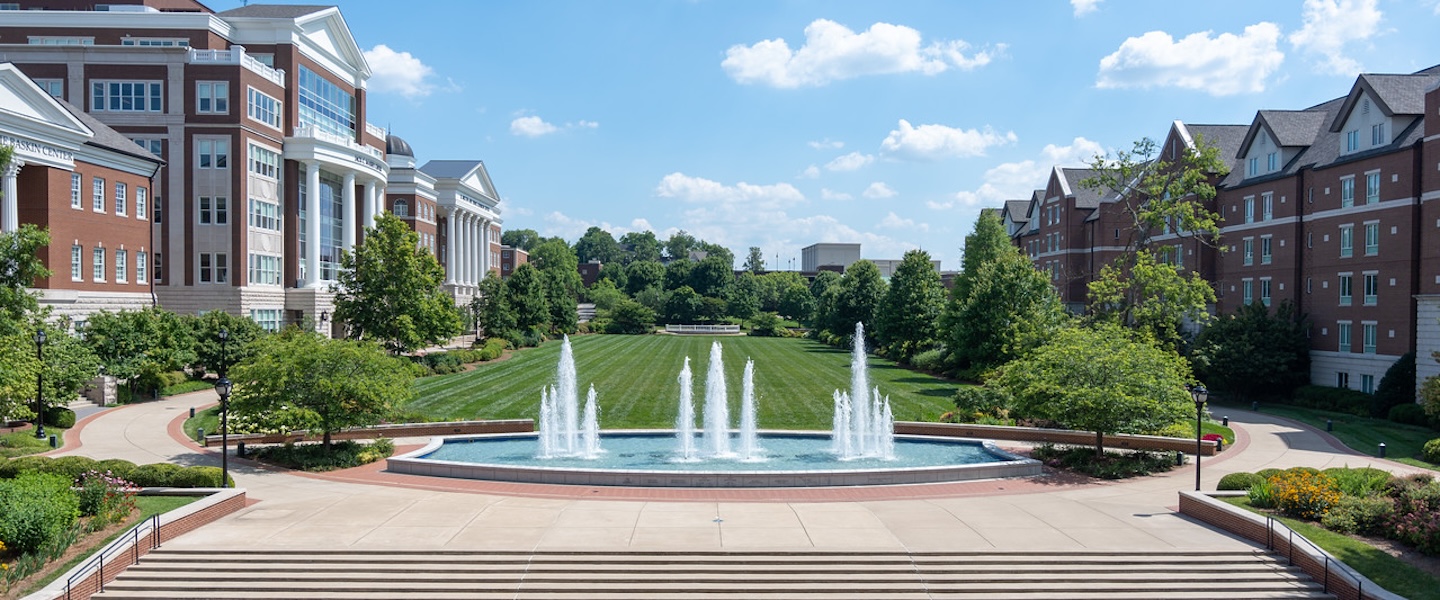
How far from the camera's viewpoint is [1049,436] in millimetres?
29594

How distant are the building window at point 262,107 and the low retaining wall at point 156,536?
35.7m

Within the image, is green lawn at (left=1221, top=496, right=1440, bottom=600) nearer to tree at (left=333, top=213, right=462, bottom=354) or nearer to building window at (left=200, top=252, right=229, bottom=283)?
tree at (left=333, top=213, right=462, bottom=354)

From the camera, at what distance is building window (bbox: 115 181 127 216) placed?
4097 centimetres

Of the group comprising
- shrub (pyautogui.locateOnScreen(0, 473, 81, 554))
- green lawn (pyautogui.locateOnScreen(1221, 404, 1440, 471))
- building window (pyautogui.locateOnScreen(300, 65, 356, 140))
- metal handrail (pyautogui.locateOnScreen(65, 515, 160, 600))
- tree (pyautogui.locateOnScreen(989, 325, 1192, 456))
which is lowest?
green lawn (pyautogui.locateOnScreen(1221, 404, 1440, 471))

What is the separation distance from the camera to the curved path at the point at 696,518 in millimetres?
16781

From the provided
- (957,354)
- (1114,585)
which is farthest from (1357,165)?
(1114,585)

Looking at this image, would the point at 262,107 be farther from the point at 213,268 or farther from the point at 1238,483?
the point at 1238,483

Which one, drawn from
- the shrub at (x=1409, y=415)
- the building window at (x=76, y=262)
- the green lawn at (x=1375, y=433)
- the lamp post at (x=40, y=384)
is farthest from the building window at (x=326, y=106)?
the shrub at (x=1409, y=415)

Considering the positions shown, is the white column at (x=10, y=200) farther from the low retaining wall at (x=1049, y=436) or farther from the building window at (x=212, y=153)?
the low retaining wall at (x=1049, y=436)

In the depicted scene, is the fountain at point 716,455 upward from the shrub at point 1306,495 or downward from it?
downward

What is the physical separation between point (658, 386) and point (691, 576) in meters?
30.3

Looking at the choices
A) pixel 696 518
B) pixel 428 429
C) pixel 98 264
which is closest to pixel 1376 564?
pixel 696 518

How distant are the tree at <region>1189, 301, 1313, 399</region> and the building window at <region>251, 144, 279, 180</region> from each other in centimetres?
5094

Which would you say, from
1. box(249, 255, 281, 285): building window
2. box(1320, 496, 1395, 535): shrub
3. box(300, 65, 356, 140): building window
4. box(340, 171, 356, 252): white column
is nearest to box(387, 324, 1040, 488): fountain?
box(1320, 496, 1395, 535): shrub
